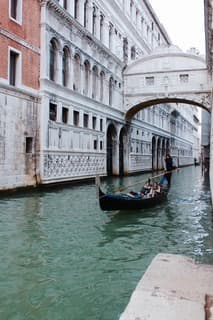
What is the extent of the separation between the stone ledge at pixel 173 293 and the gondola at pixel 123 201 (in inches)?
126

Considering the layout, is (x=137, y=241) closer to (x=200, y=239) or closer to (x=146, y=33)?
(x=200, y=239)

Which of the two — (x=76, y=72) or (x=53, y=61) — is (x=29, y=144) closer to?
(x=53, y=61)

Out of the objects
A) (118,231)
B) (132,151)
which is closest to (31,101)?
(118,231)

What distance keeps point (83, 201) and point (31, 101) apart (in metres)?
3.50

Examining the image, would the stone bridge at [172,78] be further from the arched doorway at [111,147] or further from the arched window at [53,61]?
the arched window at [53,61]

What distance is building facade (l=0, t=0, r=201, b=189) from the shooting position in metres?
9.23

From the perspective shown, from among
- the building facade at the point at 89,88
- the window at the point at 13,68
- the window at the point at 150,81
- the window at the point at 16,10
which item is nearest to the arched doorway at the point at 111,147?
the building facade at the point at 89,88

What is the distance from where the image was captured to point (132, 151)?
1886cm

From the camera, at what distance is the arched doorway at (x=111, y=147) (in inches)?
654

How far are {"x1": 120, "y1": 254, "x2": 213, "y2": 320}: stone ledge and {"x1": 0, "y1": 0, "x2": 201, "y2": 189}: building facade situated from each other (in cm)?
691

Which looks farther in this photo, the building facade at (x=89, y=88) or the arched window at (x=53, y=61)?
the arched window at (x=53, y=61)

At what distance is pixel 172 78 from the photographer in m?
16.2

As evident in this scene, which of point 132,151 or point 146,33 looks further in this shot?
point 146,33

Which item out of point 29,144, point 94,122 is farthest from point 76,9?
point 29,144
